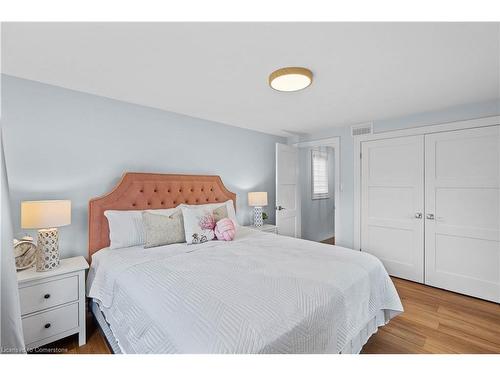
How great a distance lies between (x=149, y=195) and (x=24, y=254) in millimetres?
1123

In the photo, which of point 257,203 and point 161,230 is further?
point 257,203

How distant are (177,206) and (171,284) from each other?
1.51m

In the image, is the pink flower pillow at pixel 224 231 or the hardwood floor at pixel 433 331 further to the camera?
the pink flower pillow at pixel 224 231

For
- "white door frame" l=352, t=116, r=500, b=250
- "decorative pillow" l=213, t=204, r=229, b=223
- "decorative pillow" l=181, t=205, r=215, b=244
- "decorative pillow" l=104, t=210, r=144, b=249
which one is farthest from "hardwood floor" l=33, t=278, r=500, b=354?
"decorative pillow" l=213, t=204, r=229, b=223

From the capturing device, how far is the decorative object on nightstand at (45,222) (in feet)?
5.68

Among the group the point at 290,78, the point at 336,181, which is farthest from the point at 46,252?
the point at 336,181

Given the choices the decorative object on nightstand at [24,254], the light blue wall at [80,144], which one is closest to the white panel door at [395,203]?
the light blue wall at [80,144]

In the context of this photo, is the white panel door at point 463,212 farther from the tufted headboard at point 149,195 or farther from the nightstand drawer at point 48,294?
the nightstand drawer at point 48,294

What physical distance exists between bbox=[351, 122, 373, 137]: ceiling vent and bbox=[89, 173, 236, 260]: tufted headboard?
85.7 inches

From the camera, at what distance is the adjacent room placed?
1.33 meters

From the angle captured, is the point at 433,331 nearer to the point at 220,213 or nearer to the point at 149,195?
the point at 220,213

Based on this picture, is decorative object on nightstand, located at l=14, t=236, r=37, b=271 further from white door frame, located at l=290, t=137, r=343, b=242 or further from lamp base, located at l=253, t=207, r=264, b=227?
white door frame, located at l=290, t=137, r=343, b=242

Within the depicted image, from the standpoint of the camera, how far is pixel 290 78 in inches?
74.4

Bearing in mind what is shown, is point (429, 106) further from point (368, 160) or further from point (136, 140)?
point (136, 140)
